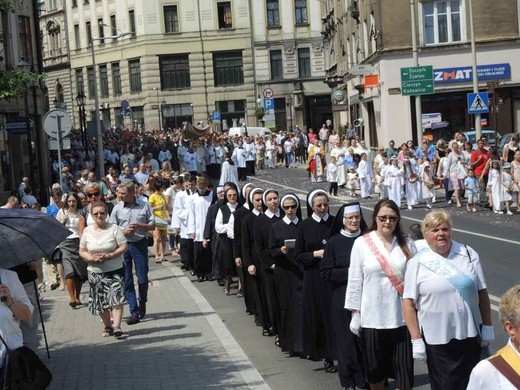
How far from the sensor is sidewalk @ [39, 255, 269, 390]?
35.3 feet

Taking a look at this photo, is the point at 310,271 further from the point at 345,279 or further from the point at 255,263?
the point at 255,263

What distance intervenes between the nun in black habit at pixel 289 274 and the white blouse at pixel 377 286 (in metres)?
2.86

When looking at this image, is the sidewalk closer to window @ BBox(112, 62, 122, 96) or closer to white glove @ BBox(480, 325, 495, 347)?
white glove @ BBox(480, 325, 495, 347)

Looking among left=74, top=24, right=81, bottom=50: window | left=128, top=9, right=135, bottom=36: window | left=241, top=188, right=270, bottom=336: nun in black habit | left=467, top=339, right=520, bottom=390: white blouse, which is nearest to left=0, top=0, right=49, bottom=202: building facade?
left=241, top=188, right=270, bottom=336: nun in black habit

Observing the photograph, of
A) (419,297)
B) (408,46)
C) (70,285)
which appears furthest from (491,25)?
(419,297)

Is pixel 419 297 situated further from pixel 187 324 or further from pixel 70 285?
pixel 70 285

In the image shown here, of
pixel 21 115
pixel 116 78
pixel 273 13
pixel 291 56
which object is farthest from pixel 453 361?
pixel 116 78

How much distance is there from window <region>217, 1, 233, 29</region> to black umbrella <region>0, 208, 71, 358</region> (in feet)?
247

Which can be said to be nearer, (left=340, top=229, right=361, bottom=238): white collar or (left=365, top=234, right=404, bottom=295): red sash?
(left=365, top=234, right=404, bottom=295): red sash

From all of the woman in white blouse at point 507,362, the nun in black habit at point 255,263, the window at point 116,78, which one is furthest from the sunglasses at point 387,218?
the window at point 116,78

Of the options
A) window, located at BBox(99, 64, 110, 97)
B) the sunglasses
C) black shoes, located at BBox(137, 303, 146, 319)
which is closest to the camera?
the sunglasses

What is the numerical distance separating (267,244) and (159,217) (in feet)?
33.6

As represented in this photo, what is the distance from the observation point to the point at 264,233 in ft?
42.3

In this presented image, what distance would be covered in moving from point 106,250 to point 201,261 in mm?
6218
